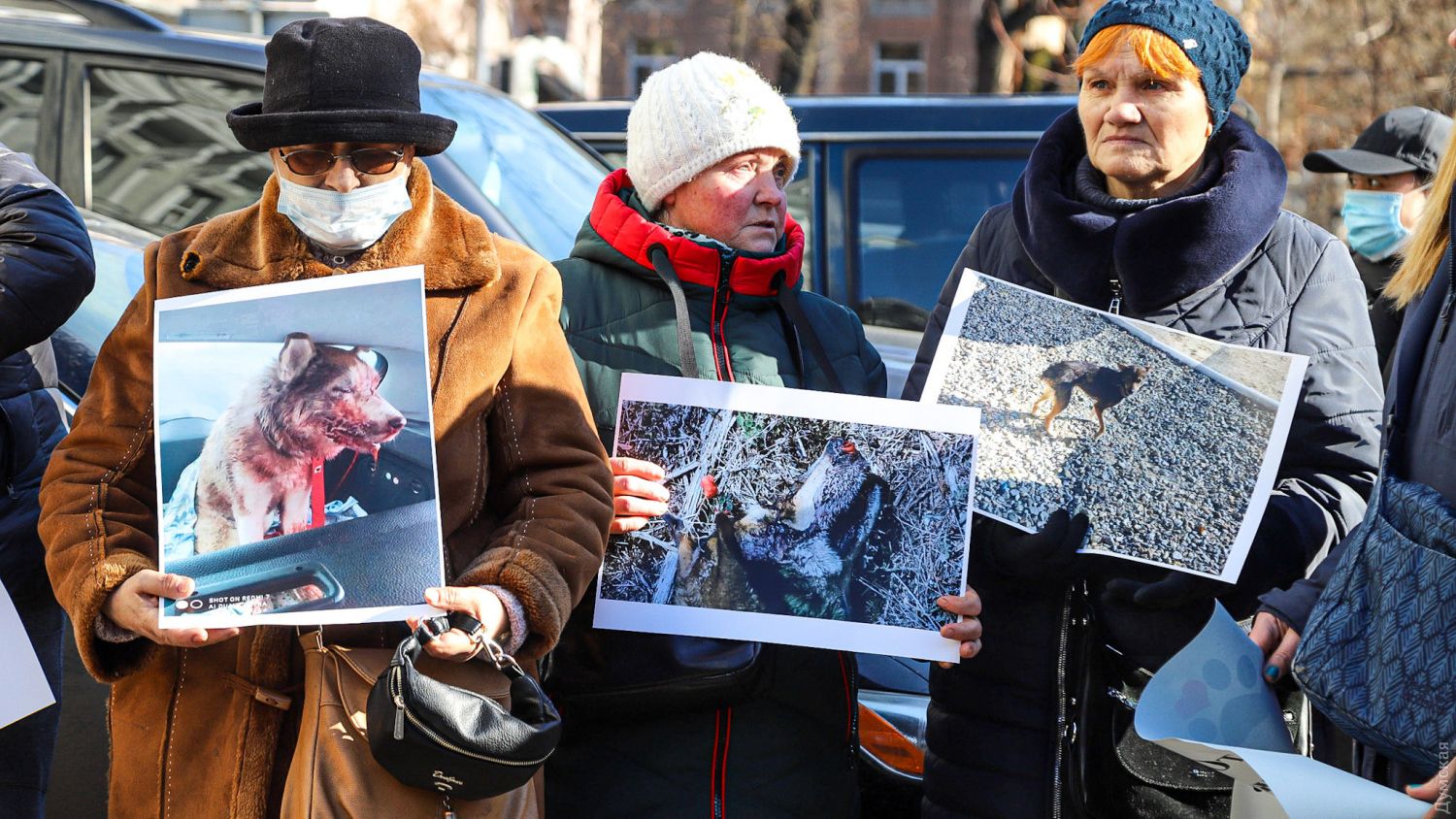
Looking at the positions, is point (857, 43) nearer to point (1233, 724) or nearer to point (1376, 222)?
point (1376, 222)

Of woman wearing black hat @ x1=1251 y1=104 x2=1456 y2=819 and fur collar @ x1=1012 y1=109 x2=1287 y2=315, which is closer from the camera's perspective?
woman wearing black hat @ x1=1251 y1=104 x2=1456 y2=819

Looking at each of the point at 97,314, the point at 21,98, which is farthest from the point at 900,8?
the point at 97,314

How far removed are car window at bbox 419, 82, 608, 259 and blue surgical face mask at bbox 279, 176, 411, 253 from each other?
2.01 metres

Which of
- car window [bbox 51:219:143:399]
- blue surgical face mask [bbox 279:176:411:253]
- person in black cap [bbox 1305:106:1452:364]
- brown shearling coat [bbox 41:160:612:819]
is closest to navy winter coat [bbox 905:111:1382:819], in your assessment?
brown shearling coat [bbox 41:160:612:819]

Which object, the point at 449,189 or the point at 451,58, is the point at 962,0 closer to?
the point at 451,58

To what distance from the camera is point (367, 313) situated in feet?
7.50

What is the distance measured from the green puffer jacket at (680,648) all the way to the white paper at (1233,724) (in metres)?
0.68

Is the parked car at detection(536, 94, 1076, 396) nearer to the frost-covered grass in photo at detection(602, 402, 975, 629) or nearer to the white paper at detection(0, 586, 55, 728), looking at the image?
the frost-covered grass in photo at detection(602, 402, 975, 629)

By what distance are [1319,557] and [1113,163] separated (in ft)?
2.59

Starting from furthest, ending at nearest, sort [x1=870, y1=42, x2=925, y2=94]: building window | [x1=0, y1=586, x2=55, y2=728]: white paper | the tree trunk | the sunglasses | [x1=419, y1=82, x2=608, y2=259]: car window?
[x1=870, y1=42, x2=925, y2=94]: building window
the tree trunk
[x1=419, y1=82, x2=608, y2=259]: car window
[x1=0, y1=586, x2=55, y2=728]: white paper
the sunglasses

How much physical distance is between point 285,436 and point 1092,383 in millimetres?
1379

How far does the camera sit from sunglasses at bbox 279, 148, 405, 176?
2332 millimetres

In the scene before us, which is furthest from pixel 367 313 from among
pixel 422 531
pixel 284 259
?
pixel 422 531

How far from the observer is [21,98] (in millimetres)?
4758
